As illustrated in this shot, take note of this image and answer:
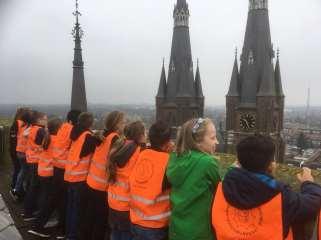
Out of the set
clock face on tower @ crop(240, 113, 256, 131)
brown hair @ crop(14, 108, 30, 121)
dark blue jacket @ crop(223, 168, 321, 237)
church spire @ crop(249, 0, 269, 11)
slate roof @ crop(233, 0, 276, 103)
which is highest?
church spire @ crop(249, 0, 269, 11)

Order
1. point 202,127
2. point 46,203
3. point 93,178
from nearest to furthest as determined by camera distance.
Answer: point 202,127 → point 93,178 → point 46,203

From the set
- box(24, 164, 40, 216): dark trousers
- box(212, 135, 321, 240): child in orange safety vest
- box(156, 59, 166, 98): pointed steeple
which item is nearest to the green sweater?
box(212, 135, 321, 240): child in orange safety vest

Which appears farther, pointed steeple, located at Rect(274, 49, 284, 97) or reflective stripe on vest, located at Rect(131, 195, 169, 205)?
pointed steeple, located at Rect(274, 49, 284, 97)

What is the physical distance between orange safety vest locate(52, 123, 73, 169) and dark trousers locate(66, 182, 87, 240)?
462 mm

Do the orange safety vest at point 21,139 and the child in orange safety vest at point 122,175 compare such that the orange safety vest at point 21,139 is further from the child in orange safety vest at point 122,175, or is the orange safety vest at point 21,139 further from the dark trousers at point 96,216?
the child in orange safety vest at point 122,175

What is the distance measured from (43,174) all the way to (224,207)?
3.45m

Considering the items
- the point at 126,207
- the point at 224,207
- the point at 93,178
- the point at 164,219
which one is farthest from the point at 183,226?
the point at 93,178

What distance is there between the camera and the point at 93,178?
4367 mm

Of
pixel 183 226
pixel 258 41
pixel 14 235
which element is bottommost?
pixel 14 235

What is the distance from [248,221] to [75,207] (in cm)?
280

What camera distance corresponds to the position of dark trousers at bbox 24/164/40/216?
18.9 ft

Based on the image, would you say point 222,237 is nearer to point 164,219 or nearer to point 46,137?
point 164,219

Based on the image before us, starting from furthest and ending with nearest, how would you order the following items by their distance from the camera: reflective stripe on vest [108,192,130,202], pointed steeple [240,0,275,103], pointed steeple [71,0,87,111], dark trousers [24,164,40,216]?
pointed steeple [240,0,275,103]
pointed steeple [71,0,87,111]
dark trousers [24,164,40,216]
reflective stripe on vest [108,192,130,202]

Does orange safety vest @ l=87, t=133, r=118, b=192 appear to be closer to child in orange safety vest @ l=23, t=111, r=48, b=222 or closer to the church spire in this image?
child in orange safety vest @ l=23, t=111, r=48, b=222
